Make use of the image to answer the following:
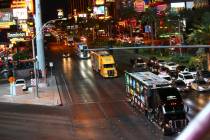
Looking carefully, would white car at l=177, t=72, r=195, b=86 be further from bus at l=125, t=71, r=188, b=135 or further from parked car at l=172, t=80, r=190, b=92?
bus at l=125, t=71, r=188, b=135

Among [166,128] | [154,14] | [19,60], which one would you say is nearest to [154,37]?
[154,14]

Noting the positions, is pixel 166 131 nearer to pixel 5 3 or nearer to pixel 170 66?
pixel 170 66

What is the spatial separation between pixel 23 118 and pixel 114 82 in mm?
26011

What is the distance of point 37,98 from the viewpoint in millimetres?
57438

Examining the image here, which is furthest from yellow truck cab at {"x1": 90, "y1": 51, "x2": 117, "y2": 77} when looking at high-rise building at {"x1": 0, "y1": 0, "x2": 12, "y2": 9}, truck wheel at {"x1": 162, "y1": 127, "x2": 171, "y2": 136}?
high-rise building at {"x1": 0, "y1": 0, "x2": 12, "y2": 9}

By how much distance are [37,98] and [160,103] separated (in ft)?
77.4

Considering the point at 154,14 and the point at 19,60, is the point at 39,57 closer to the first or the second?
the point at 19,60

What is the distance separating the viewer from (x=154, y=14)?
118750 mm

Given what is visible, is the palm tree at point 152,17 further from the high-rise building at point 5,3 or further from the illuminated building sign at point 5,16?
the high-rise building at point 5,3

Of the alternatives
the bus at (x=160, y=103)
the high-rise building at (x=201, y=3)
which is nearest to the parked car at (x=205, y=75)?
the bus at (x=160, y=103)

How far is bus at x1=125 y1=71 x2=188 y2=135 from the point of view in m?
35.9

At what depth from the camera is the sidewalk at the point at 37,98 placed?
5471cm

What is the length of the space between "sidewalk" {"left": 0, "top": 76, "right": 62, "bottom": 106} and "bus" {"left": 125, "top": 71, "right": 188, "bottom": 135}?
1156 centimetres

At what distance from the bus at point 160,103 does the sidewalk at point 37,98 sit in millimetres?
11559
